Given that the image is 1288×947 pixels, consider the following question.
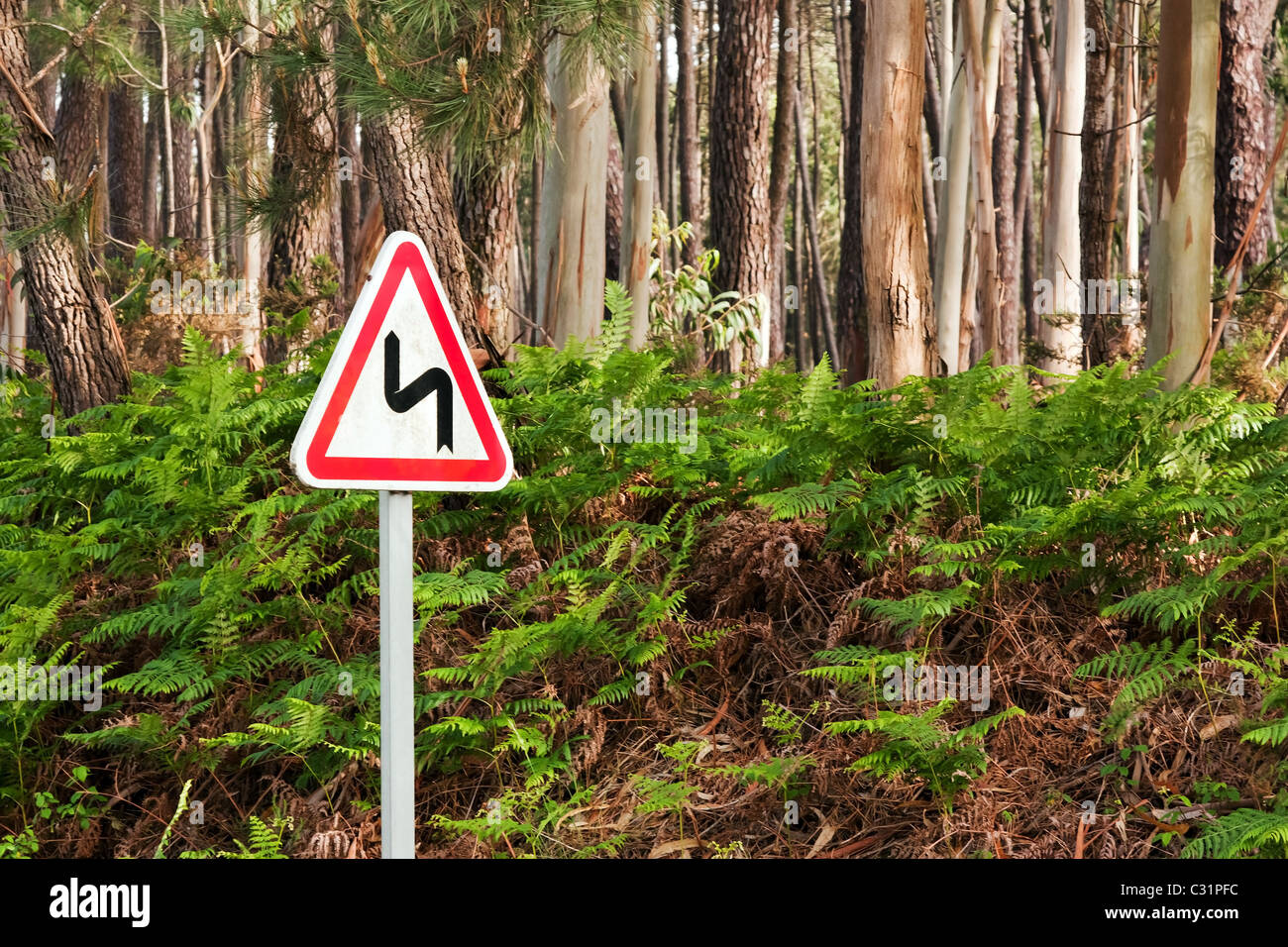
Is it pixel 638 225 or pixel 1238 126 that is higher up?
pixel 1238 126

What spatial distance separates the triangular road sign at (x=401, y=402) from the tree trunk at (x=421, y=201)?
349 cm

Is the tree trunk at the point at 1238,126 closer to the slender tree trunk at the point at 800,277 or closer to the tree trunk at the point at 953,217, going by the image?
the tree trunk at the point at 953,217

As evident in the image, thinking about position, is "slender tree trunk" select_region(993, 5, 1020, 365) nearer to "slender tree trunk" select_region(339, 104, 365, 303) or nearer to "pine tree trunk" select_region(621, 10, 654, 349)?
"pine tree trunk" select_region(621, 10, 654, 349)

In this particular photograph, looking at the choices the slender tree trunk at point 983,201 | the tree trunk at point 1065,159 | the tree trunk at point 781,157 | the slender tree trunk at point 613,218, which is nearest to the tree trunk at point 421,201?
the slender tree trunk at point 613,218

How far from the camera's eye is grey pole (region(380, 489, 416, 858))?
3.14 metres

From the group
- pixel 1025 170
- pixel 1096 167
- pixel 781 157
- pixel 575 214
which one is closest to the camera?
pixel 575 214

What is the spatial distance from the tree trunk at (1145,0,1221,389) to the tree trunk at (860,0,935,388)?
1.54 meters

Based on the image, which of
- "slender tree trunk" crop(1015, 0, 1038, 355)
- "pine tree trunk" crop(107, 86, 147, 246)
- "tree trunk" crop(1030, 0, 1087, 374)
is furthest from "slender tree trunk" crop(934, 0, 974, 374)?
"pine tree trunk" crop(107, 86, 147, 246)

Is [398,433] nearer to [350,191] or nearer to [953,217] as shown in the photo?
[953,217]

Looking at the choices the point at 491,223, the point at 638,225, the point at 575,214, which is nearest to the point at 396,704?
the point at 491,223

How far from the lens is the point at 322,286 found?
35.9 ft

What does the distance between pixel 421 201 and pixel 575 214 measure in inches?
75.0

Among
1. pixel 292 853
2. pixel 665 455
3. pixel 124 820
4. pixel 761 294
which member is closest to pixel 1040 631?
pixel 665 455

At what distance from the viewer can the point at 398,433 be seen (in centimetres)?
336
